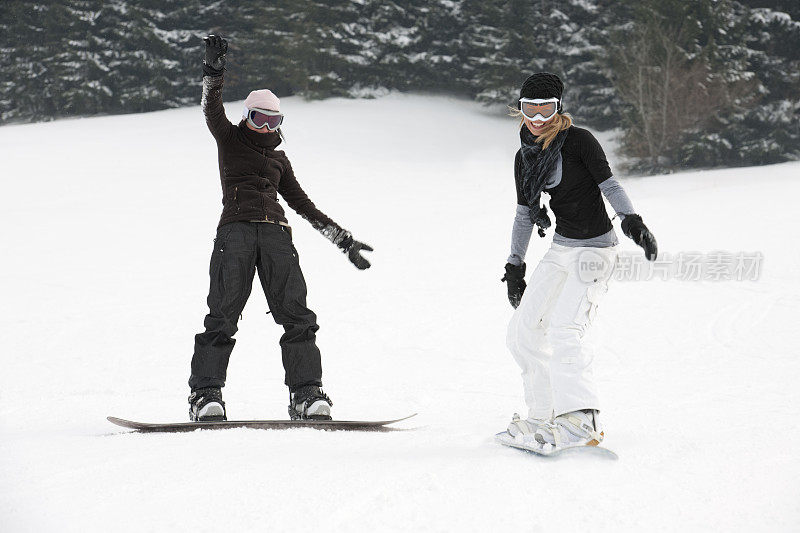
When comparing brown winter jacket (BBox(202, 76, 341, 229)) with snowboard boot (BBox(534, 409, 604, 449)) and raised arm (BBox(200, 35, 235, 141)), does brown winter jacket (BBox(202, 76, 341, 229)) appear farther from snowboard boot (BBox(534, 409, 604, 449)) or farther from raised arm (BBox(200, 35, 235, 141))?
snowboard boot (BBox(534, 409, 604, 449))

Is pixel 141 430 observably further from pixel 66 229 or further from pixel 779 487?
pixel 66 229

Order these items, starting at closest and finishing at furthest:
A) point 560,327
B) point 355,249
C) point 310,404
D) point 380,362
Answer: point 560,327 < point 310,404 < point 355,249 < point 380,362

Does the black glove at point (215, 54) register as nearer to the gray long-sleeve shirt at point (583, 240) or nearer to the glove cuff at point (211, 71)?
the glove cuff at point (211, 71)

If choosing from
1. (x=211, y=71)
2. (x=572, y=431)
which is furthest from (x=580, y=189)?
(x=211, y=71)

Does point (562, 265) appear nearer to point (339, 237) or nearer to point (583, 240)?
point (583, 240)

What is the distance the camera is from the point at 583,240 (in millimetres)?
3709

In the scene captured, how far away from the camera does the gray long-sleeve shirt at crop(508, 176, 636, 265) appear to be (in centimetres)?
357

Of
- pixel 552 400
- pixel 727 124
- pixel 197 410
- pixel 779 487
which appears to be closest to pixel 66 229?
pixel 197 410

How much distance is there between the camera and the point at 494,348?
25.3 ft

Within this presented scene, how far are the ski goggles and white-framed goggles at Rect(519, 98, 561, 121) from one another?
58.5 inches

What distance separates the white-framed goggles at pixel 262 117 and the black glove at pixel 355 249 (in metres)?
0.83

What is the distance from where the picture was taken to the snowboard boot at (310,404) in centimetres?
423

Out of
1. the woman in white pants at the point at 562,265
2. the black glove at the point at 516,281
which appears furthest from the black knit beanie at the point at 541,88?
the black glove at the point at 516,281

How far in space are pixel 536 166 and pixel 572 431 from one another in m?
1.32
